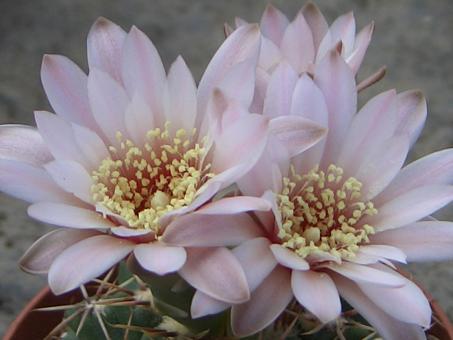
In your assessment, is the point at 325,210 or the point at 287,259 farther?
the point at 325,210

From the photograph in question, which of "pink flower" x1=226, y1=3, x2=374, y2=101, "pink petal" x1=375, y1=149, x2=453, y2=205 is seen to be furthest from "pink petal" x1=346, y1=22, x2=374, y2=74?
"pink petal" x1=375, y1=149, x2=453, y2=205

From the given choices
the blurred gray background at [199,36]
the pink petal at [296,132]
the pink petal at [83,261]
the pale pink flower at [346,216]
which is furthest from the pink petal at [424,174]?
the blurred gray background at [199,36]

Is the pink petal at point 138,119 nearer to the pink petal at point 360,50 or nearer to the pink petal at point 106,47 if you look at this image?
the pink petal at point 106,47

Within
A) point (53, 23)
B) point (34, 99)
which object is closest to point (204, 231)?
point (34, 99)

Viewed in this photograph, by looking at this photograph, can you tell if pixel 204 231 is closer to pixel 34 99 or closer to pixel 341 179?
pixel 341 179

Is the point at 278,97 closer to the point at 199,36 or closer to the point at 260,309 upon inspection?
the point at 260,309

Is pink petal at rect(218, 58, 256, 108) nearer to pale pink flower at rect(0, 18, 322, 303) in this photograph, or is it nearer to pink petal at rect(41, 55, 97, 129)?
pale pink flower at rect(0, 18, 322, 303)

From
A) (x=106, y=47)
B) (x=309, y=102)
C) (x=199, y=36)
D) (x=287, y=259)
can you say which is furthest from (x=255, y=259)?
(x=199, y=36)

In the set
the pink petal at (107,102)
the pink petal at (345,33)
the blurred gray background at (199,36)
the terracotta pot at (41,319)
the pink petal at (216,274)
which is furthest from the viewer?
the blurred gray background at (199,36)
